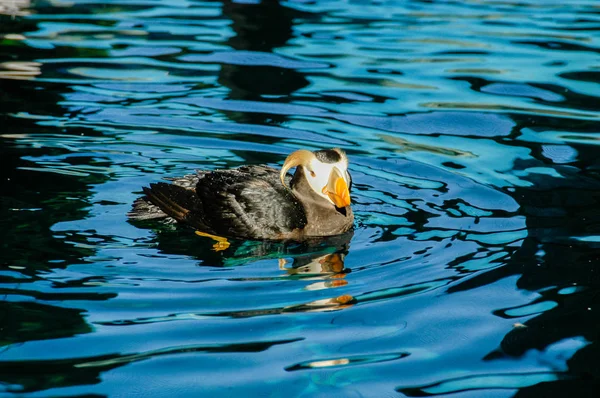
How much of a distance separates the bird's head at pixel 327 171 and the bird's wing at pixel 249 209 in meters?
0.18

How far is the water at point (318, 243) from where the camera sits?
434cm

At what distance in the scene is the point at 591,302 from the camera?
5.11m

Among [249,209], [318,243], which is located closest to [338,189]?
[318,243]

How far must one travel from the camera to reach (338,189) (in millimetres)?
6035

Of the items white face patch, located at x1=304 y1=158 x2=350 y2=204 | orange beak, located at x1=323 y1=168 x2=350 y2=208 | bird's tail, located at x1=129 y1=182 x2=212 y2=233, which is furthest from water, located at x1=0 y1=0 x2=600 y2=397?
white face patch, located at x1=304 y1=158 x2=350 y2=204

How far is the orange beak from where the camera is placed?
602 centimetres

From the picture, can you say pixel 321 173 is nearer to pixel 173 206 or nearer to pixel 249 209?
pixel 249 209

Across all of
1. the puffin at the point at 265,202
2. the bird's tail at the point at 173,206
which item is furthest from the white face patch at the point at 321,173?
the bird's tail at the point at 173,206

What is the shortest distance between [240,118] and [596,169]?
122 inches

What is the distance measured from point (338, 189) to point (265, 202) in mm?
469

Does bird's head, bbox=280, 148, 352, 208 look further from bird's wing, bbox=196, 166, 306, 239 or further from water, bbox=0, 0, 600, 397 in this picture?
water, bbox=0, 0, 600, 397

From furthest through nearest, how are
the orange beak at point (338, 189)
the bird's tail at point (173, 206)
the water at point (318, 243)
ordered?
1. the bird's tail at point (173, 206)
2. the orange beak at point (338, 189)
3. the water at point (318, 243)

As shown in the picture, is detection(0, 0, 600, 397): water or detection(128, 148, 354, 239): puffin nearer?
detection(0, 0, 600, 397): water

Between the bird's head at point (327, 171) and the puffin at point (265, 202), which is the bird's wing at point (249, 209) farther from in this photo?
the bird's head at point (327, 171)
